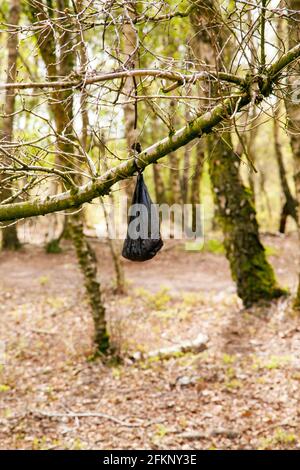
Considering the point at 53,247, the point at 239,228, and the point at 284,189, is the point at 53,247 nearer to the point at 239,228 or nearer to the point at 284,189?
the point at 239,228

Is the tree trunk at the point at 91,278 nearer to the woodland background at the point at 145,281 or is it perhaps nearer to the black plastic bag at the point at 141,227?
the woodland background at the point at 145,281

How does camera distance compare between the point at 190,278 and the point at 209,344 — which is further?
the point at 190,278

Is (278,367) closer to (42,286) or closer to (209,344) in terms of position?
(209,344)

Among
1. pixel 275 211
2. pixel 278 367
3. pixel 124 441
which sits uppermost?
pixel 275 211

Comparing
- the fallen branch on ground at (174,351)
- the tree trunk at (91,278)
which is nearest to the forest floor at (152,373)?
the fallen branch on ground at (174,351)

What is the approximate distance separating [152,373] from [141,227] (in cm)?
474

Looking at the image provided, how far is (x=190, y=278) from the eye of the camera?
13.0 metres

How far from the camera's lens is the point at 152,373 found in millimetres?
7875

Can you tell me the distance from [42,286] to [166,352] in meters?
5.18

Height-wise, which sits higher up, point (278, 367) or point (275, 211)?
point (275, 211)

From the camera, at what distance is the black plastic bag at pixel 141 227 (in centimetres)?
373

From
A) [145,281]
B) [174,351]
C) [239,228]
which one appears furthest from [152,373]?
[145,281]
